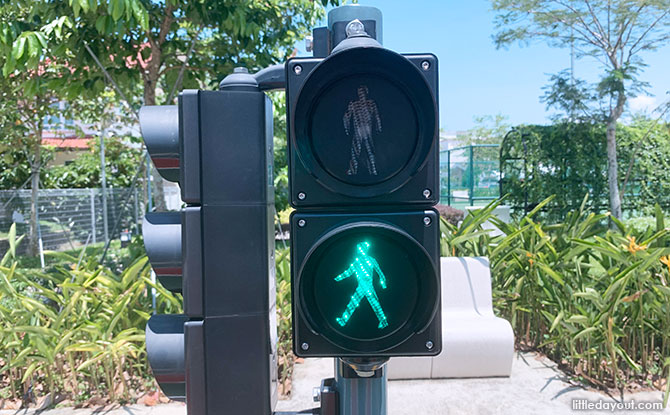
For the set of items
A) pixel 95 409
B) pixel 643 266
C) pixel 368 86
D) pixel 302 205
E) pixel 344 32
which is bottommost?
pixel 95 409

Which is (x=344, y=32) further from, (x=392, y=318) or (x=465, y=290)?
(x=465, y=290)

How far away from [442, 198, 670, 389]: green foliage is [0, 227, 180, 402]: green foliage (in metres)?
2.83

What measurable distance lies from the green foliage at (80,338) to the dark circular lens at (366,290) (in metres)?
2.81

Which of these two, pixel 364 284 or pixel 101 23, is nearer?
pixel 364 284

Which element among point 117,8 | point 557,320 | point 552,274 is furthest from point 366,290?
point 117,8

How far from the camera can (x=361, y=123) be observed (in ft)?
3.15

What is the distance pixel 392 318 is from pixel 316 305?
15 centimetres

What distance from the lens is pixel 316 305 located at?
98 centimetres

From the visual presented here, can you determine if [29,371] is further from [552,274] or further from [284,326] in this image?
[552,274]

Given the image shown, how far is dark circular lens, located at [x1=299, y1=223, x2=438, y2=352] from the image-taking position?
964 millimetres

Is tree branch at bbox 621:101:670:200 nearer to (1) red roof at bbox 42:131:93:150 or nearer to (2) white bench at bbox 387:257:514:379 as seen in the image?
(2) white bench at bbox 387:257:514:379

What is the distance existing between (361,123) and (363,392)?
61 cm

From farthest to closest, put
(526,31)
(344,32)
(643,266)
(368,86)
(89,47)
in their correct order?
1. (526,31)
2. (89,47)
3. (643,266)
4. (344,32)
5. (368,86)

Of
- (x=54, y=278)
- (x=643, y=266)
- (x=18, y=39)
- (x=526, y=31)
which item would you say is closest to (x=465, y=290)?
(x=643, y=266)
